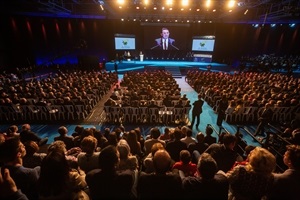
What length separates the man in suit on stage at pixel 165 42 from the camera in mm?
27172

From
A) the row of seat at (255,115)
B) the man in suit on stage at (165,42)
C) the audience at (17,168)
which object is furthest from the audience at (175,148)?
the man in suit on stage at (165,42)

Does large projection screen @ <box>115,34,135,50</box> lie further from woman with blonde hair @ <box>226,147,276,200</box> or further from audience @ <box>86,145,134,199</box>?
woman with blonde hair @ <box>226,147,276,200</box>

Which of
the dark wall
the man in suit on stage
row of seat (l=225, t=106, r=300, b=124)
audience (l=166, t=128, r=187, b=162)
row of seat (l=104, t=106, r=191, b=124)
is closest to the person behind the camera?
audience (l=166, t=128, r=187, b=162)

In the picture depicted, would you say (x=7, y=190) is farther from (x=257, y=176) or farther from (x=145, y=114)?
(x=145, y=114)

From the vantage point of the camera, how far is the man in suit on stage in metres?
27.2

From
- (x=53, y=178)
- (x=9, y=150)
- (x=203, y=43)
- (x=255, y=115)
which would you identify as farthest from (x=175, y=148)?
(x=203, y=43)

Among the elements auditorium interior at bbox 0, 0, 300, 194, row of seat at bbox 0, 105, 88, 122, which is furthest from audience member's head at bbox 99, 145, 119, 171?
row of seat at bbox 0, 105, 88, 122

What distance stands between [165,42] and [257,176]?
2692cm

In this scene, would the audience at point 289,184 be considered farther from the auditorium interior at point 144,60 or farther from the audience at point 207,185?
the auditorium interior at point 144,60

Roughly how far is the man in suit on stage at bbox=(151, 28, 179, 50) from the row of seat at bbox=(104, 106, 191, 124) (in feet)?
66.8

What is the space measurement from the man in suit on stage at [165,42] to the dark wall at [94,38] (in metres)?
Result: 2.30

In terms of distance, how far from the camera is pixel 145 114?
8930mm

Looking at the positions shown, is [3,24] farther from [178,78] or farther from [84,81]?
[178,78]

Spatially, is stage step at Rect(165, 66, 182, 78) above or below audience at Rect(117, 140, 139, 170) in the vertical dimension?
below
